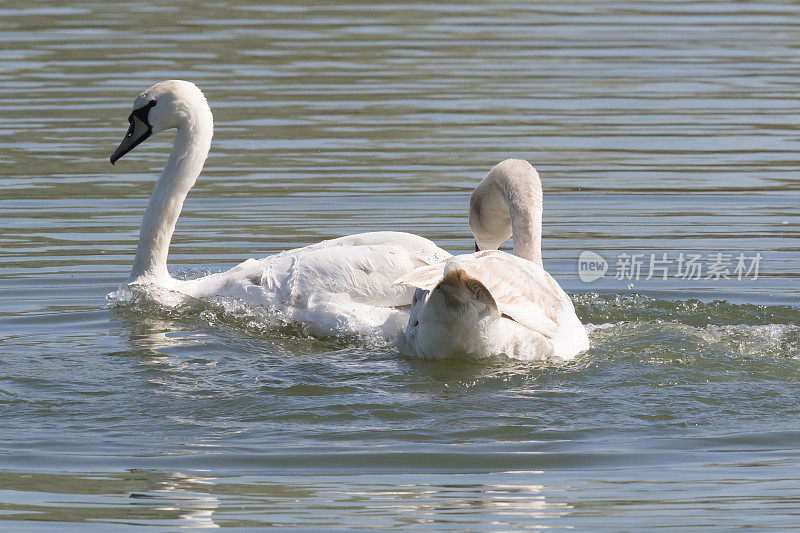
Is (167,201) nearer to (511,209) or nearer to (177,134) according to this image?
(177,134)

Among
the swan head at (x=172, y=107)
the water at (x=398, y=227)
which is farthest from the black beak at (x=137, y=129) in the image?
the water at (x=398, y=227)

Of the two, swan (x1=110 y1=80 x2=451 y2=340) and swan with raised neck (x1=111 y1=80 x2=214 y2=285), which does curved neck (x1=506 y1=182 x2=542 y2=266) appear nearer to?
swan (x1=110 y1=80 x2=451 y2=340)

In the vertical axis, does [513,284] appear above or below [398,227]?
below

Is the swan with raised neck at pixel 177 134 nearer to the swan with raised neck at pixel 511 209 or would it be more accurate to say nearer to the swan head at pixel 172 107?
the swan head at pixel 172 107

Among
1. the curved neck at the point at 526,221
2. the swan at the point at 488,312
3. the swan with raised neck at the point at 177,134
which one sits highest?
the swan with raised neck at the point at 177,134

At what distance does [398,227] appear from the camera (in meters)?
11.4

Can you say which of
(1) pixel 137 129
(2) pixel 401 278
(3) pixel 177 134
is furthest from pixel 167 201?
(2) pixel 401 278

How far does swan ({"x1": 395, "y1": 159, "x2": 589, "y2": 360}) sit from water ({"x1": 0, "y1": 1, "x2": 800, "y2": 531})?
15 cm

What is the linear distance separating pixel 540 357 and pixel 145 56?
11491 mm

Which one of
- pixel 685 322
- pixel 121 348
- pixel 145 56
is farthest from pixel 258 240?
pixel 145 56

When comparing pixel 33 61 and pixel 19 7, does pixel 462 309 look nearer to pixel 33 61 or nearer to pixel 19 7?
pixel 33 61

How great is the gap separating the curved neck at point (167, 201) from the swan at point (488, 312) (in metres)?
2.08

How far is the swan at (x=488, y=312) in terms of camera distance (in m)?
7.10

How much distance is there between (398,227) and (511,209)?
7.80 ft
